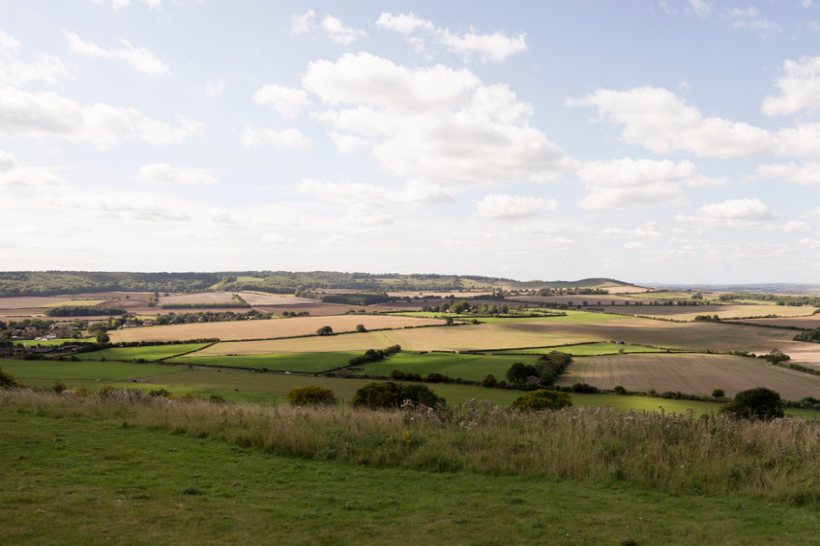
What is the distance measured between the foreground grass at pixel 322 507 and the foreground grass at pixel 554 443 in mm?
503

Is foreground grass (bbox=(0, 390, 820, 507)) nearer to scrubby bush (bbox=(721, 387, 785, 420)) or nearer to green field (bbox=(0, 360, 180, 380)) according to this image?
scrubby bush (bbox=(721, 387, 785, 420))

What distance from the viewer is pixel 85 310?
125m

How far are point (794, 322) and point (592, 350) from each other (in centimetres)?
5485

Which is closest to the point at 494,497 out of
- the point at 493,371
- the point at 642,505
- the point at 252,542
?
the point at 642,505

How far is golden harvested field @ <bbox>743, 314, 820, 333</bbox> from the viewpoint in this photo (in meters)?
97.7

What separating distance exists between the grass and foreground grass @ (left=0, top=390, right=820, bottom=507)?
61.0m

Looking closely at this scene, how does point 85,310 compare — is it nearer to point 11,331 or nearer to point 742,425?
point 11,331

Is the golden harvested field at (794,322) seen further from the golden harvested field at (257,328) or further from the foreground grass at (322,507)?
the foreground grass at (322,507)

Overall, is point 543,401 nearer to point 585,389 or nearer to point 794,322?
point 585,389

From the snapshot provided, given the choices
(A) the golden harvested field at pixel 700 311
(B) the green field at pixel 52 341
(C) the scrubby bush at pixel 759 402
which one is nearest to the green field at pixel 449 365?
(C) the scrubby bush at pixel 759 402

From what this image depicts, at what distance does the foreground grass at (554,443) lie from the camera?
9.93 metres

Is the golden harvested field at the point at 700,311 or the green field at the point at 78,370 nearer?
the green field at the point at 78,370

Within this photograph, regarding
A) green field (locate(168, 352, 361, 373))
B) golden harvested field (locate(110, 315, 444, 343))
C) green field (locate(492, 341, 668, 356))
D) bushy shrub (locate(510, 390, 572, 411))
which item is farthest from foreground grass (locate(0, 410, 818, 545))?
golden harvested field (locate(110, 315, 444, 343))

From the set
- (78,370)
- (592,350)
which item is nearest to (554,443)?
(78,370)
